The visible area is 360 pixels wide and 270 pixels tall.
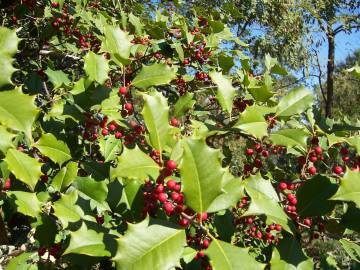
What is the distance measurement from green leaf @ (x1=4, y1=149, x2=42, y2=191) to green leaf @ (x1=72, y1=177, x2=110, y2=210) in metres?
0.19

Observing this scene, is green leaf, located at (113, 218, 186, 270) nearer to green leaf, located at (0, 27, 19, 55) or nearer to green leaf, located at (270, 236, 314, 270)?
green leaf, located at (270, 236, 314, 270)

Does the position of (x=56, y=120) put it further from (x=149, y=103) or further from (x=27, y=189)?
(x=149, y=103)

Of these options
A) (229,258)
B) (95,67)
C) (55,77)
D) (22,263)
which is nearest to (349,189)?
(229,258)

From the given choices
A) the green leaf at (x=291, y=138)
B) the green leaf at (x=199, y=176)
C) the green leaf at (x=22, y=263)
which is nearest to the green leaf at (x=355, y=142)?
the green leaf at (x=291, y=138)

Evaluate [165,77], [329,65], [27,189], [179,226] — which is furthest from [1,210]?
[329,65]

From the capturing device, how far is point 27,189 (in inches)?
72.2

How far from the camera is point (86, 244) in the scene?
1.21 metres

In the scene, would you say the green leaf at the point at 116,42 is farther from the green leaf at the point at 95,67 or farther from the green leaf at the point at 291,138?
the green leaf at the point at 291,138

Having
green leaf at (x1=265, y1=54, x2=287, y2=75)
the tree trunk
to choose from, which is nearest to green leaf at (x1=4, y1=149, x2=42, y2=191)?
green leaf at (x1=265, y1=54, x2=287, y2=75)

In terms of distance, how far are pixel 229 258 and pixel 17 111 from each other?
69cm

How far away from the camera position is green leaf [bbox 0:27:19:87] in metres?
1.16

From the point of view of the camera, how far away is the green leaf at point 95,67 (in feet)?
5.71

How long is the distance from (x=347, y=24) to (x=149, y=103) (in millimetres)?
8857

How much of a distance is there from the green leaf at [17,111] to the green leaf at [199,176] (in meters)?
0.43
